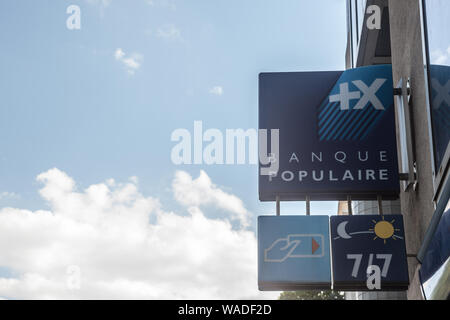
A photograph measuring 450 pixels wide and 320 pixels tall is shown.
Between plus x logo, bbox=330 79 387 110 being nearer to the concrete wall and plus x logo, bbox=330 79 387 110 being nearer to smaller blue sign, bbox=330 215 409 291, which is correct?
the concrete wall

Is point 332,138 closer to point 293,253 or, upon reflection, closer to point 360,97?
point 360,97

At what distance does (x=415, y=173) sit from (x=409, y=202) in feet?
3.00

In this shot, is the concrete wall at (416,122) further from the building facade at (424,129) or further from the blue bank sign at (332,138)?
the blue bank sign at (332,138)

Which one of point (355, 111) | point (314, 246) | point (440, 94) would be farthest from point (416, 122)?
point (314, 246)

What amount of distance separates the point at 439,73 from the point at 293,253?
12.5 ft

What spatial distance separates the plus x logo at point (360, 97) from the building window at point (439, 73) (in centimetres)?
287

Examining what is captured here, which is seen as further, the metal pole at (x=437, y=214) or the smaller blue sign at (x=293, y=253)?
the smaller blue sign at (x=293, y=253)

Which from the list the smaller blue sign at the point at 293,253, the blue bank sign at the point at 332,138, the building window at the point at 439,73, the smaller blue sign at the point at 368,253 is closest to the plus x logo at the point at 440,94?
the building window at the point at 439,73

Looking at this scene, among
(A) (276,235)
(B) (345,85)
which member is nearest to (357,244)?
(A) (276,235)

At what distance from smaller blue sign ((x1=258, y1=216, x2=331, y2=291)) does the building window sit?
9.39 ft

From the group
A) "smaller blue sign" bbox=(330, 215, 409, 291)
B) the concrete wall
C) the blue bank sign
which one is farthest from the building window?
the blue bank sign

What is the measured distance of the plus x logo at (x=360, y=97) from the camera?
405 inches

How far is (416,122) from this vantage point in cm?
888

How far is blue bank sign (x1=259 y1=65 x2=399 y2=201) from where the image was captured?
984 cm
